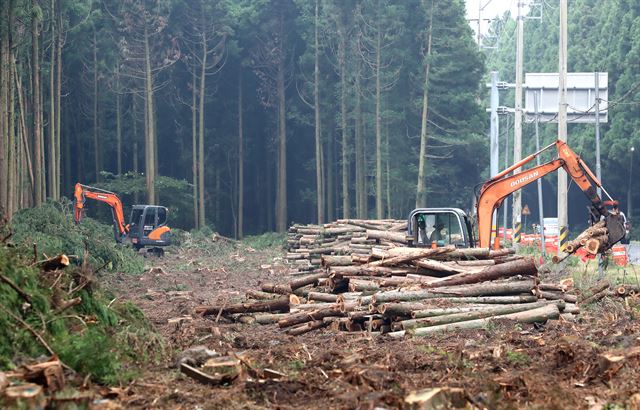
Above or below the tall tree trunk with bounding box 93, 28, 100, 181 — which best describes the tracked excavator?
below

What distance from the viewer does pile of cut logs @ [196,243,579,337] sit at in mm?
15336

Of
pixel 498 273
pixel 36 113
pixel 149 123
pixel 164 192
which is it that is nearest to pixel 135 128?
pixel 164 192

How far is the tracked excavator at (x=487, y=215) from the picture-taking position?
78.0 feet

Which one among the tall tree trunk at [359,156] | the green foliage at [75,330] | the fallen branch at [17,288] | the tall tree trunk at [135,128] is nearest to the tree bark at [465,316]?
the green foliage at [75,330]

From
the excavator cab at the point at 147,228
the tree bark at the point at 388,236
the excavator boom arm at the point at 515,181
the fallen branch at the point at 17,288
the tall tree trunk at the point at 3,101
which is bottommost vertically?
the excavator cab at the point at 147,228

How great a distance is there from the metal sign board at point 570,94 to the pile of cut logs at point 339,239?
27.3ft

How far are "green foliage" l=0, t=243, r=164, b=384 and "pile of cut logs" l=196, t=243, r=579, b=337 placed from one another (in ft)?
12.1

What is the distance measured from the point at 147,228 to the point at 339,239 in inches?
451

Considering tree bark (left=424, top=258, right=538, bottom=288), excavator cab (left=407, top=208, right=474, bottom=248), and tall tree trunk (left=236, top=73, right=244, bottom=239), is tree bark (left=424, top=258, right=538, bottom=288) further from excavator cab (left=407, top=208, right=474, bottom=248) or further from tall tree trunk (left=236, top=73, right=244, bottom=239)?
tall tree trunk (left=236, top=73, right=244, bottom=239)

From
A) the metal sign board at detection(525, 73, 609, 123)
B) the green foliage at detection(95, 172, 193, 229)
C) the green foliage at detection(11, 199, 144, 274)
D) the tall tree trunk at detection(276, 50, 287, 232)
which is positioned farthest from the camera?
the tall tree trunk at detection(276, 50, 287, 232)

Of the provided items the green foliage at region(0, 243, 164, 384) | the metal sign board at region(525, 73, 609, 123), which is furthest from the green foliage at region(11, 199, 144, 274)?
the metal sign board at region(525, 73, 609, 123)

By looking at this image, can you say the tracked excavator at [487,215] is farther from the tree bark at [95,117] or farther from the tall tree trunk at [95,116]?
the tall tree trunk at [95,116]

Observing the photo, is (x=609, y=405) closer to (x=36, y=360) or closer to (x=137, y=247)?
(x=36, y=360)

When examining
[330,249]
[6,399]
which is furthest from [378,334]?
[330,249]
